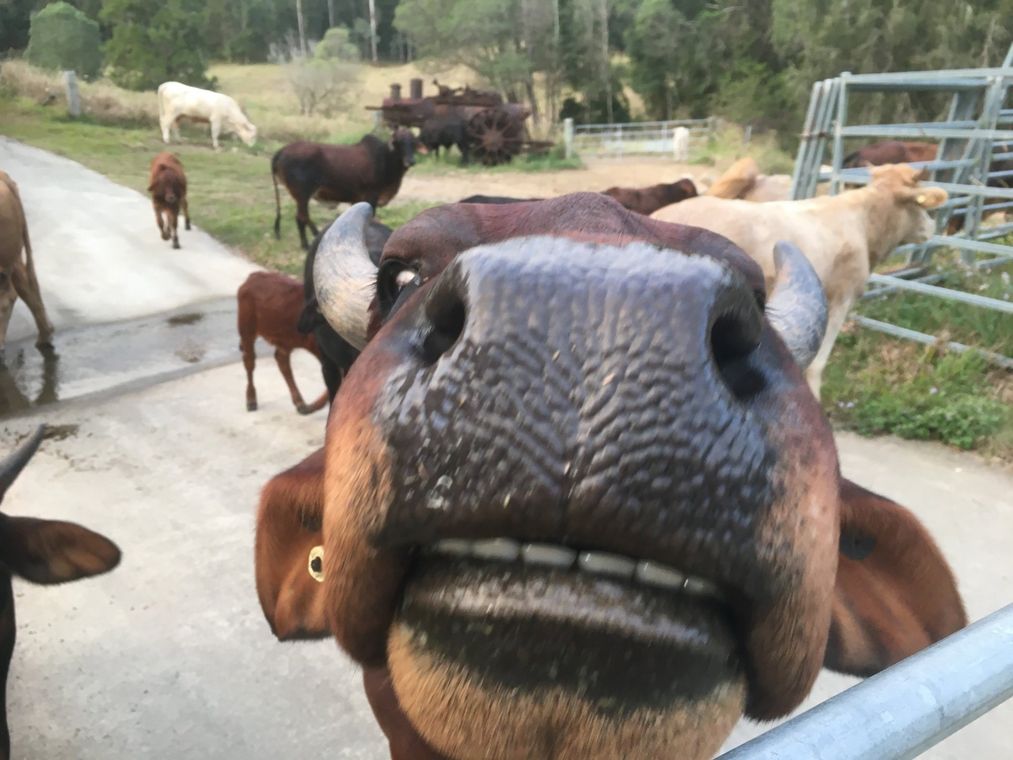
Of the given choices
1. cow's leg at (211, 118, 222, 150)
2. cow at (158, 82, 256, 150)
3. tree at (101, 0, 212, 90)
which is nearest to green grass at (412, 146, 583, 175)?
cow at (158, 82, 256, 150)

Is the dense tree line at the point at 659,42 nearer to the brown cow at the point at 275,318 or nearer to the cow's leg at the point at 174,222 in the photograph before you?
the cow's leg at the point at 174,222

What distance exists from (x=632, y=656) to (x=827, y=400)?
602 cm

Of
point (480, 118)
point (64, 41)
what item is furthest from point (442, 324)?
point (480, 118)

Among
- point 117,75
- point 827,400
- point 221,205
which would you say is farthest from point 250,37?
point 827,400

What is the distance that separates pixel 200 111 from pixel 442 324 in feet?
60.8

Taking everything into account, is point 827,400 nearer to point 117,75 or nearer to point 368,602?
point 368,602

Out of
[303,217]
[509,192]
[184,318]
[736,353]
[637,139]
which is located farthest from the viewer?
[637,139]

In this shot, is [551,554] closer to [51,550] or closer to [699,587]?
[699,587]

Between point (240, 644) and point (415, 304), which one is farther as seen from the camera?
point (240, 644)

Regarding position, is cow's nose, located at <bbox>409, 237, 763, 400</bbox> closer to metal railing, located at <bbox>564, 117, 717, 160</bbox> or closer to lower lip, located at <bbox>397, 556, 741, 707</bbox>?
lower lip, located at <bbox>397, 556, 741, 707</bbox>

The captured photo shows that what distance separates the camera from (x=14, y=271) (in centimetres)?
779

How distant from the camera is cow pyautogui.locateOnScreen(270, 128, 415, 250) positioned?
41.7ft

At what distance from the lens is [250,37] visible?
19719 mm

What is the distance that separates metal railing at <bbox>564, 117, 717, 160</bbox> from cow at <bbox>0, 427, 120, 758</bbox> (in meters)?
27.6
